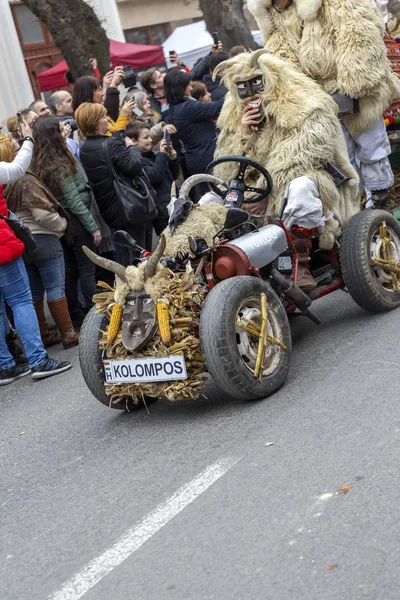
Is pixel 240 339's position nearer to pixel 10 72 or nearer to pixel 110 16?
pixel 10 72

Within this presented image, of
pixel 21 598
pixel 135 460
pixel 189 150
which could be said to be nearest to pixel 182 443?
pixel 135 460

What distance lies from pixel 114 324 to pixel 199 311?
1.66 ft

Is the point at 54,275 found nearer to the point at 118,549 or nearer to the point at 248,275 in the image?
the point at 248,275

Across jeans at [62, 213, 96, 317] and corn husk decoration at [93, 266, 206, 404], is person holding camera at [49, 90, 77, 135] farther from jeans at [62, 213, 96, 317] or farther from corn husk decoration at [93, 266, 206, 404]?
corn husk decoration at [93, 266, 206, 404]

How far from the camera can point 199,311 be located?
18.0ft

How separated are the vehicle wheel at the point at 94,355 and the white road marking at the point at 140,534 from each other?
125cm

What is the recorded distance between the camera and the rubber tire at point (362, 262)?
6434 mm

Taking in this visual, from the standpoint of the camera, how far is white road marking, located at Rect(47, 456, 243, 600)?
3.72 m

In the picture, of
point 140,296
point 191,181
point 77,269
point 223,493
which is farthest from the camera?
point 77,269

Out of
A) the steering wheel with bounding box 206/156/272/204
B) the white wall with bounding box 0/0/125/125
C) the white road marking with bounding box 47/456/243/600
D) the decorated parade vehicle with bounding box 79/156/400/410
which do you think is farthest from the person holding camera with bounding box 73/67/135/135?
the white wall with bounding box 0/0/125/125

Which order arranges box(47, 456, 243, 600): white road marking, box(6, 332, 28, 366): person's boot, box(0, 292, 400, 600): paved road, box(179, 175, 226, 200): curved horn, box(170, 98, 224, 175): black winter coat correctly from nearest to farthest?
box(0, 292, 400, 600): paved road, box(47, 456, 243, 600): white road marking, box(179, 175, 226, 200): curved horn, box(6, 332, 28, 366): person's boot, box(170, 98, 224, 175): black winter coat

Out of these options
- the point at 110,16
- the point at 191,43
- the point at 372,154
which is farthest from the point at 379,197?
the point at 110,16

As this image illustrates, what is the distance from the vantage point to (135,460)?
16.6 feet

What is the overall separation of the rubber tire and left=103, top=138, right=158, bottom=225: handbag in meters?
2.89
